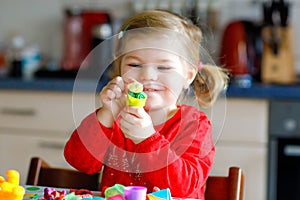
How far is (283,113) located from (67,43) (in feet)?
3.81

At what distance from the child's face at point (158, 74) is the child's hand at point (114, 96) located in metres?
0.02

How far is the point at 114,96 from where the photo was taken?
1.04 m

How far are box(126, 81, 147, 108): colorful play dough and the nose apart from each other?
52 mm

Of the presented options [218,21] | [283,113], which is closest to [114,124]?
[283,113]

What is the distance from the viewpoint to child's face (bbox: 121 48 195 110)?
1.04 metres

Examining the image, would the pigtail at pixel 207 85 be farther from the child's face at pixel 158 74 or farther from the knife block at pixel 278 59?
the knife block at pixel 278 59

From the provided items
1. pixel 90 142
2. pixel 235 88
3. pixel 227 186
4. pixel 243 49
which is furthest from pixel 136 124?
pixel 243 49

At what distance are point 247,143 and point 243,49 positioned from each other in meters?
0.45

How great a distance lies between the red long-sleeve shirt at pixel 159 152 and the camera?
3.39ft

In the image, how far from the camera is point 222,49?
2.69m

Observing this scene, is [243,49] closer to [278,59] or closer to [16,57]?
[278,59]

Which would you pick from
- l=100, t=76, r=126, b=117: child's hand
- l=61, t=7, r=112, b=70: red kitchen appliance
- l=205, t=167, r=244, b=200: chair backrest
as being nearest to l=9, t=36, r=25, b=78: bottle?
l=61, t=7, r=112, b=70: red kitchen appliance

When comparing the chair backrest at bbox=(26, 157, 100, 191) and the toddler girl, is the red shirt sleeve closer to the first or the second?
the toddler girl

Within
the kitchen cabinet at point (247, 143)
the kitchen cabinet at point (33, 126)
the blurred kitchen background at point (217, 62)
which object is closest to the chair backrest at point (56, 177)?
the blurred kitchen background at point (217, 62)
